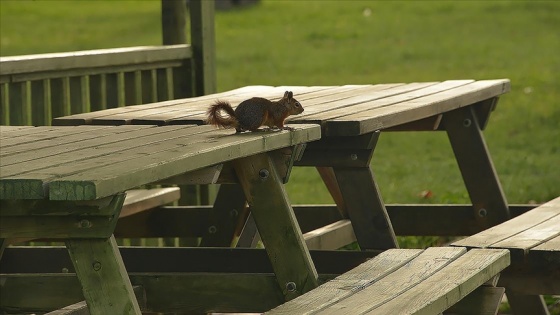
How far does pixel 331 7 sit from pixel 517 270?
17660 millimetres

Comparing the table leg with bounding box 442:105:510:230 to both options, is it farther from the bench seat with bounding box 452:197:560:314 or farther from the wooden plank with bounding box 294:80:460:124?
the bench seat with bounding box 452:197:560:314

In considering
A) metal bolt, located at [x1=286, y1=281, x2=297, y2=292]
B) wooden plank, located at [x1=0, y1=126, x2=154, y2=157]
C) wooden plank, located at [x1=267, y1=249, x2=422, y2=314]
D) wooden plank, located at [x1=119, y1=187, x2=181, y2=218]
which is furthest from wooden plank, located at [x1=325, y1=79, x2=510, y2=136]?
wooden plank, located at [x1=119, y1=187, x2=181, y2=218]

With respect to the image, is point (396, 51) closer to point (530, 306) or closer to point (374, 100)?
point (530, 306)

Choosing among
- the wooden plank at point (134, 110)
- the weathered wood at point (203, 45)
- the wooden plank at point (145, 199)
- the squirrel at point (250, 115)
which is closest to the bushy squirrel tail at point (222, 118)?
the squirrel at point (250, 115)

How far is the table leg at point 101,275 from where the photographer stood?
9.30 feet

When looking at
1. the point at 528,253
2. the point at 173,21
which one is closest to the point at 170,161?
the point at 528,253

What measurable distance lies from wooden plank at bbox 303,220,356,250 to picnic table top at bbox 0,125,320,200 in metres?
1.57

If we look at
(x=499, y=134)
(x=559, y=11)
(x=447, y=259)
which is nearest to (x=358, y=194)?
(x=447, y=259)

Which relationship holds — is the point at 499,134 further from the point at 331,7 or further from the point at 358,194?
the point at 331,7

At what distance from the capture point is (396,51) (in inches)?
663

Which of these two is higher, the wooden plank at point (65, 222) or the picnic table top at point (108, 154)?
the picnic table top at point (108, 154)

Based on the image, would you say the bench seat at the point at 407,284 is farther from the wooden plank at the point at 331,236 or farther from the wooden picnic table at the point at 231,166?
the wooden plank at the point at 331,236

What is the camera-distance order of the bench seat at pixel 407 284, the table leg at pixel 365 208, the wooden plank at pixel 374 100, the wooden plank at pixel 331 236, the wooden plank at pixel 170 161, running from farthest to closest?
the wooden plank at pixel 331 236 < the table leg at pixel 365 208 < the wooden plank at pixel 374 100 < the bench seat at pixel 407 284 < the wooden plank at pixel 170 161

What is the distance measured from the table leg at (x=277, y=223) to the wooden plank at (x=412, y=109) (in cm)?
42
